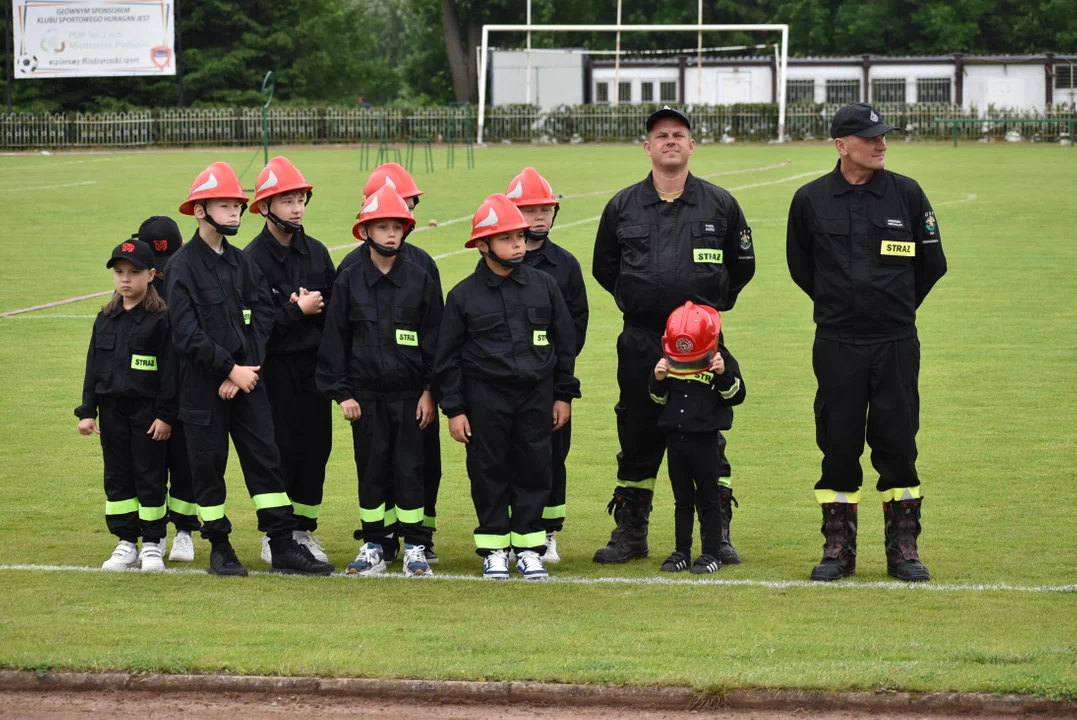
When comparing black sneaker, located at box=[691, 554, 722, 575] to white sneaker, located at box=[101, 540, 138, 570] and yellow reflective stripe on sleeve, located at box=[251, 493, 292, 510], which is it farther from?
white sneaker, located at box=[101, 540, 138, 570]

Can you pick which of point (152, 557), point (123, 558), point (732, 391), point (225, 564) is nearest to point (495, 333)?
point (732, 391)

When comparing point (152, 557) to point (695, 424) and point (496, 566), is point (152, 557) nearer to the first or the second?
point (496, 566)

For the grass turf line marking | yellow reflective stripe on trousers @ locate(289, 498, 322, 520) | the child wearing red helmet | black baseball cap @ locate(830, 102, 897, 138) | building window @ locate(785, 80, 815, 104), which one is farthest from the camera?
building window @ locate(785, 80, 815, 104)

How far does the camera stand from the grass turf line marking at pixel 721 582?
7.20 m

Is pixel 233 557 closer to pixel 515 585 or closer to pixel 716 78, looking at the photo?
pixel 515 585

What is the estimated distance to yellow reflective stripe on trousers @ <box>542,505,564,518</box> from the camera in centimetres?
819

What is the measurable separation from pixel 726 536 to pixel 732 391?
3.03 feet

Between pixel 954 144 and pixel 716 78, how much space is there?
14763 mm

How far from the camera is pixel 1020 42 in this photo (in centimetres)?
7269

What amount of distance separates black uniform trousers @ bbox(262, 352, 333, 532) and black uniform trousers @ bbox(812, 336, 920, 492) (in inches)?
109

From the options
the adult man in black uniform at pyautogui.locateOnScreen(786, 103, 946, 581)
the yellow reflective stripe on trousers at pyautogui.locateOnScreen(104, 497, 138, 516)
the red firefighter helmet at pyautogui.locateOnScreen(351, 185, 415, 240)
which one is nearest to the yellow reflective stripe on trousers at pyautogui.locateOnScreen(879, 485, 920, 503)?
the adult man in black uniform at pyautogui.locateOnScreen(786, 103, 946, 581)

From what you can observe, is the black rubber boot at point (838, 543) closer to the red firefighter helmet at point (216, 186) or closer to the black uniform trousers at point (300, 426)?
the black uniform trousers at point (300, 426)

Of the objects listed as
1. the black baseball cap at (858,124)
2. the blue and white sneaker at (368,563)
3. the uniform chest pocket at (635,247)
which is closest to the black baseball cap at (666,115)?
the uniform chest pocket at (635,247)

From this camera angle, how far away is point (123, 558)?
7871mm
